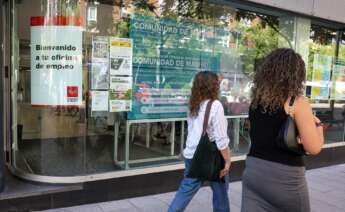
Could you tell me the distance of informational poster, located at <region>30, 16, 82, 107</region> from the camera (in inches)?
164

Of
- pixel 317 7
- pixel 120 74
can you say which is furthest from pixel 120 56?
pixel 317 7

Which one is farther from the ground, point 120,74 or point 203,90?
point 120,74

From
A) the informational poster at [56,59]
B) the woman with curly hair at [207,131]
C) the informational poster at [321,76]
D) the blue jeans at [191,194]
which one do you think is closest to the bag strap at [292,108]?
the woman with curly hair at [207,131]

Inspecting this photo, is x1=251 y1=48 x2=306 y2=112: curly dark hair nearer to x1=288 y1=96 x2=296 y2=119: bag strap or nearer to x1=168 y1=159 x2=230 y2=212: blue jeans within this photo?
x1=288 y1=96 x2=296 y2=119: bag strap

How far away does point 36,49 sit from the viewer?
420 cm

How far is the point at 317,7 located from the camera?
6.25m

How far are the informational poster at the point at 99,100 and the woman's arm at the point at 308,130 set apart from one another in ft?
9.82

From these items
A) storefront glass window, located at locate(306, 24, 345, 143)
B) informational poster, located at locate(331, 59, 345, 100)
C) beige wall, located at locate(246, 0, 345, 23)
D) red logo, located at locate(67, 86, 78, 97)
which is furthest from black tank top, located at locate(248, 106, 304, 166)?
informational poster, located at locate(331, 59, 345, 100)

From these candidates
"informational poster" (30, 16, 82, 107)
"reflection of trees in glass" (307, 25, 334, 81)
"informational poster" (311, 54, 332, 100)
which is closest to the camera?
"informational poster" (30, 16, 82, 107)

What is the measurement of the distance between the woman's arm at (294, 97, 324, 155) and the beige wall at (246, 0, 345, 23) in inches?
144

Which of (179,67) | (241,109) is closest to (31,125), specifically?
(179,67)

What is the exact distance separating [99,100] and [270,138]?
113 inches

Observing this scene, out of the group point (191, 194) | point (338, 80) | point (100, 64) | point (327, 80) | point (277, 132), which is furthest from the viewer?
point (338, 80)

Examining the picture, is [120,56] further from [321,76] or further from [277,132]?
[321,76]
